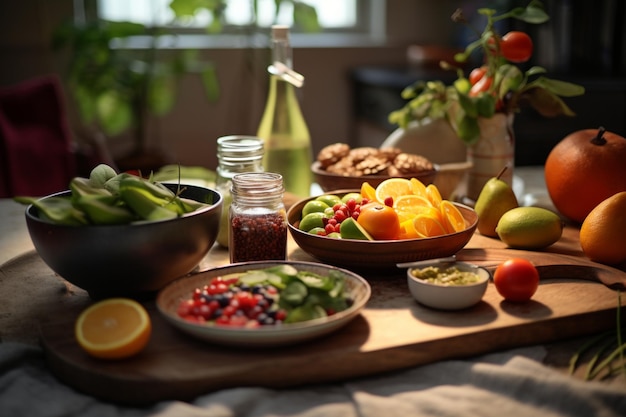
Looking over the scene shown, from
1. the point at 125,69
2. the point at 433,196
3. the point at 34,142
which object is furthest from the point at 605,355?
the point at 125,69

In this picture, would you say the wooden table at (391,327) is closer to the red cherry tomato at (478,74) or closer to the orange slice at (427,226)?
the orange slice at (427,226)

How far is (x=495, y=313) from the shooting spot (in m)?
1.01

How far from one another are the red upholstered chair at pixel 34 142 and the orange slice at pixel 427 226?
2.01m

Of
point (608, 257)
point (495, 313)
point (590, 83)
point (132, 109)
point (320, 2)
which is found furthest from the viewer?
point (320, 2)

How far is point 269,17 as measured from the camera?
3832 millimetres

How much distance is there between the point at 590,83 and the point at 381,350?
8.69 ft

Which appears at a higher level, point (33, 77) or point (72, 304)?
point (33, 77)

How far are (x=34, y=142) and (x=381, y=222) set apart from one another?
2.12 m

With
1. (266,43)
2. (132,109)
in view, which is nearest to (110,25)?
(132,109)

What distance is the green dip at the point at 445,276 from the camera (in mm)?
1028

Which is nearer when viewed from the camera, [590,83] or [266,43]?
[590,83]

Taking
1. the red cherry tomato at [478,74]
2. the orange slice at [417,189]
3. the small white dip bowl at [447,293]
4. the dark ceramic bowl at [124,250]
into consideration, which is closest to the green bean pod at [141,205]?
the dark ceramic bowl at [124,250]

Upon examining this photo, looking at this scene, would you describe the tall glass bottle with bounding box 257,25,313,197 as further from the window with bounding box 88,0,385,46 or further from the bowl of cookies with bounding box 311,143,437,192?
the window with bounding box 88,0,385,46

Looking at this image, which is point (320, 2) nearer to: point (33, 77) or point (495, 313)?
point (33, 77)
